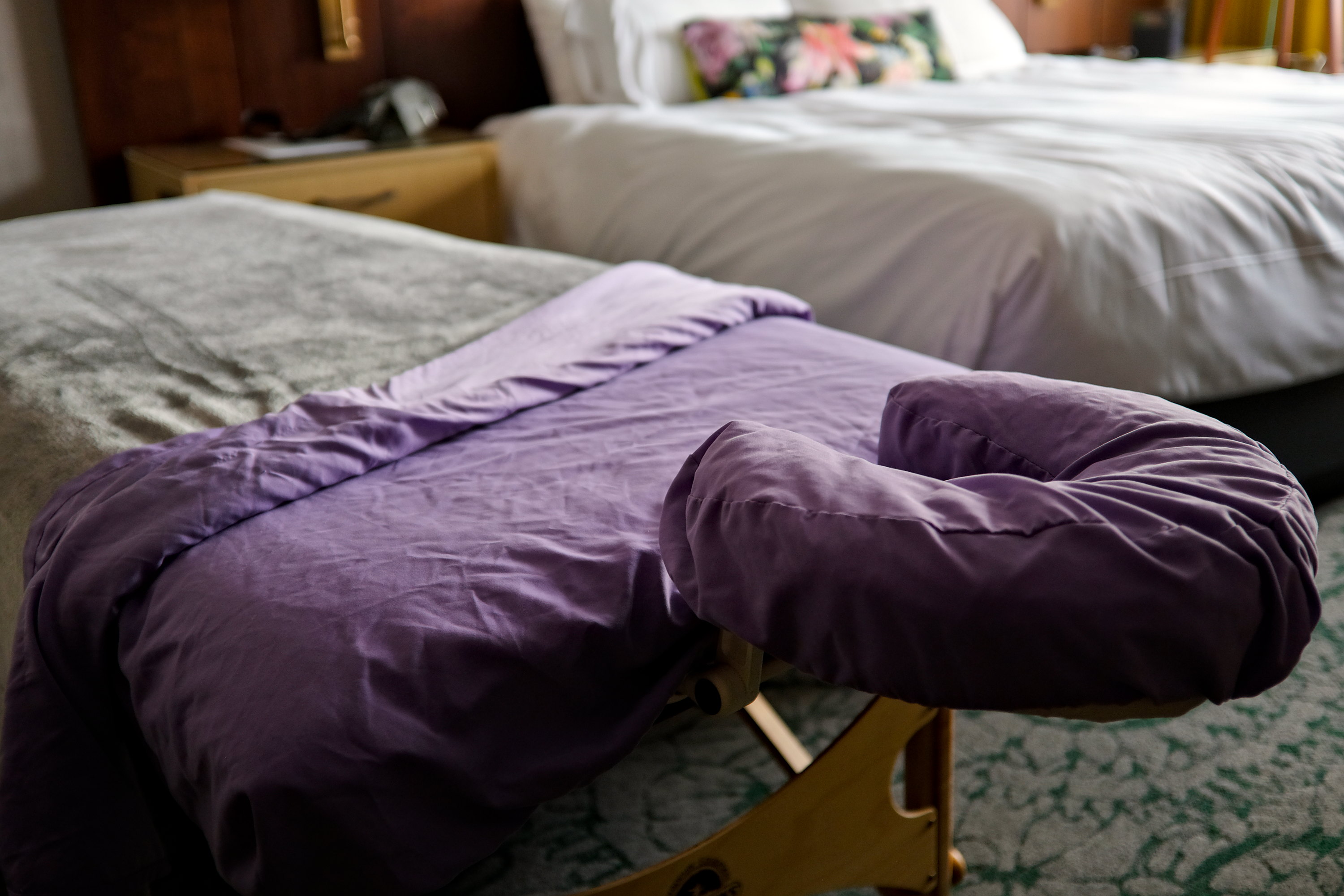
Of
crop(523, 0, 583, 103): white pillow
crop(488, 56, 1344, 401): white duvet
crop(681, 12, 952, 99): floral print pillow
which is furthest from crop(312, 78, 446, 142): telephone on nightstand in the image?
crop(681, 12, 952, 99): floral print pillow

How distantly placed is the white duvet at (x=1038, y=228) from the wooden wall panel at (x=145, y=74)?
3.42ft

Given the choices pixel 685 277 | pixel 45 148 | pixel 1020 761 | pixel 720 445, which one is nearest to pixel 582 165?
pixel 685 277

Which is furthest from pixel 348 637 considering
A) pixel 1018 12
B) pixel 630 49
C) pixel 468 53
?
pixel 1018 12

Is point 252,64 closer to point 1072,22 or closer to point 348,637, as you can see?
point 348,637

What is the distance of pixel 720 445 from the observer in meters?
0.79

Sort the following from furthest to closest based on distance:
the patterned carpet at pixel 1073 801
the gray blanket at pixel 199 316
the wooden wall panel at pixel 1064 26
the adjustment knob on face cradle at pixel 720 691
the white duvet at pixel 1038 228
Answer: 1. the wooden wall panel at pixel 1064 26
2. the white duvet at pixel 1038 228
3. the patterned carpet at pixel 1073 801
4. the gray blanket at pixel 199 316
5. the adjustment knob on face cradle at pixel 720 691

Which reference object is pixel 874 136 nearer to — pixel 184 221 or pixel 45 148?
pixel 184 221

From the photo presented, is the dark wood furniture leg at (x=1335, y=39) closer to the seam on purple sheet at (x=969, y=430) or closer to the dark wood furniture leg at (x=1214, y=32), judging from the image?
the dark wood furniture leg at (x=1214, y=32)

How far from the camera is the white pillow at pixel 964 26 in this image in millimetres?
3145

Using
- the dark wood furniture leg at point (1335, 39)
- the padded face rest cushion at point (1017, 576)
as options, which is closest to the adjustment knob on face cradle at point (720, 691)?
the padded face rest cushion at point (1017, 576)

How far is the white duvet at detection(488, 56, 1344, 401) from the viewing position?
1607 mm

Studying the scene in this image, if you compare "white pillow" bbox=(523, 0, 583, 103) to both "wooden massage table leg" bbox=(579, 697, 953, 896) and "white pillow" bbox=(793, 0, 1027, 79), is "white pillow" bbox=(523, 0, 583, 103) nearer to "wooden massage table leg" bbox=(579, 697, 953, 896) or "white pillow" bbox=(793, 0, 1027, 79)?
"white pillow" bbox=(793, 0, 1027, 79)

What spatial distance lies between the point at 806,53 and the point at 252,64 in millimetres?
1412

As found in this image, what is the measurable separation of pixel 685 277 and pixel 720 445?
0.76 m
